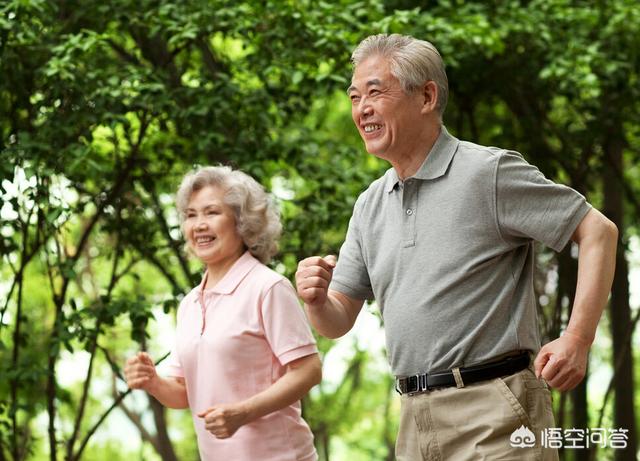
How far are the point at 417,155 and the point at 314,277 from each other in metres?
0.44

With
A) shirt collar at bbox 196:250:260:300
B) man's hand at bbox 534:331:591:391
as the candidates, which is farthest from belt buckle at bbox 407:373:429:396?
shirt collar at bbox 196:250:260:300

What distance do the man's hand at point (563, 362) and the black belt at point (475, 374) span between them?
152 millimetres

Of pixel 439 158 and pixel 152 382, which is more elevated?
pixel 439 158

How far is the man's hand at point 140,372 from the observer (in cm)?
314

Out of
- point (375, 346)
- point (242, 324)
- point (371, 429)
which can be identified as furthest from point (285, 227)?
point (371, 429)

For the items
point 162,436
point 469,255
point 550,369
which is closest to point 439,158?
point 469,255

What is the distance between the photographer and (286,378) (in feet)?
9.89

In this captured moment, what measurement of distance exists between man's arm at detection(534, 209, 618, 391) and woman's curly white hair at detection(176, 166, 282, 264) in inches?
46.9

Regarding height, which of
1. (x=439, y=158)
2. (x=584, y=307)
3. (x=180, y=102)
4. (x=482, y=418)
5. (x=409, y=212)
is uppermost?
(x=180, y=102)

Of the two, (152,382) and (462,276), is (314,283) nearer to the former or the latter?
(462,276)

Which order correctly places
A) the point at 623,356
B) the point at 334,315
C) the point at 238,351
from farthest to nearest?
the point at 623,356 → the point at 238,351 → the point at 334,315

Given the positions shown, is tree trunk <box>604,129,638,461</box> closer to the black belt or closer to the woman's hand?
the woman's hand

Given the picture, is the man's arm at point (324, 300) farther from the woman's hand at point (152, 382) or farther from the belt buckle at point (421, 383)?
the woman's hand at point (152, 382)

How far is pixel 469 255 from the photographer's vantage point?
249 cm
